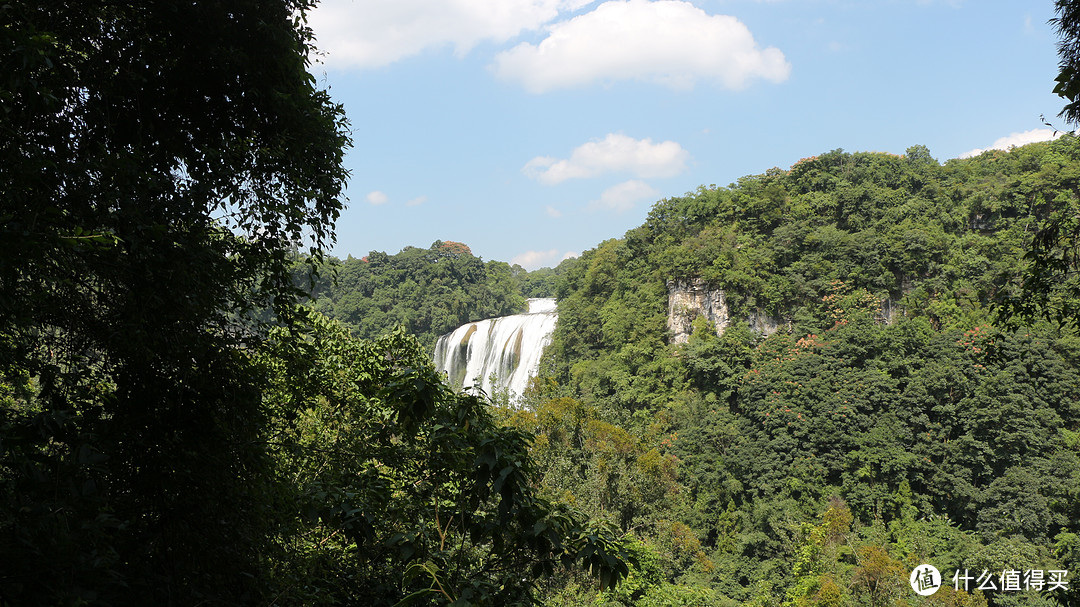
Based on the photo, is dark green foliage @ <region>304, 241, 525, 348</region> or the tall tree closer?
the tall tree

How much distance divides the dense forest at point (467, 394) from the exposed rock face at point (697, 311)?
0.41 feet

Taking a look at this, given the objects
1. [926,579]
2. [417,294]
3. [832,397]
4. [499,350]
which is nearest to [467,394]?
[926,579]

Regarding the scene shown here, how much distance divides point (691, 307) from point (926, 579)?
12152 mm

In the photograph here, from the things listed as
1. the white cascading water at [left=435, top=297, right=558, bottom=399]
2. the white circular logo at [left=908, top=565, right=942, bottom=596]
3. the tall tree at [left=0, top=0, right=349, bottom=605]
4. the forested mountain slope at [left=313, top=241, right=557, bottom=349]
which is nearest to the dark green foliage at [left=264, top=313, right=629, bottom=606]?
the tall tree at [left=0, top=0, right=349, bottom=605]

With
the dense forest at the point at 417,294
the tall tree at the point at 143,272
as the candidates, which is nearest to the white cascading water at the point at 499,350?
the dense forest at the point at 417,294

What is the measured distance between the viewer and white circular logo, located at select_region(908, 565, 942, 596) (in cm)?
1425

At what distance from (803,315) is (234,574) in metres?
21.9

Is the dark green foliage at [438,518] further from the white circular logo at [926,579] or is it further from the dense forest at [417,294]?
the dense forest at [417,294]

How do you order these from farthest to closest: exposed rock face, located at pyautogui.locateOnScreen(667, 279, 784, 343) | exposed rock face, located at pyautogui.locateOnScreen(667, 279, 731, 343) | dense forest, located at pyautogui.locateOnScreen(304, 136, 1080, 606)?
exposed rock face, located at pyautogui.locateOnScreen(667, 279, 731, 343) < exposed rock face, located at pyautogui.locateOnScreen(667, 279, 784, 343) < dense forest, located at pyautogui.locateOnScreen(304, 136, 1080, 606)

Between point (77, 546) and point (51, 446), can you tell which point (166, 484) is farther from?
A: point (77, 546)

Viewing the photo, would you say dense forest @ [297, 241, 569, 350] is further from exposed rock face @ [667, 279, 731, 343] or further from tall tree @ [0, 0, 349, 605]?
tall tree @ [0, 0, 349, 605]

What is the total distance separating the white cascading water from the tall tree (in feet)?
79.7

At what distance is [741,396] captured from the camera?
821 inches

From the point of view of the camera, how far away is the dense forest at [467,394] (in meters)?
2.48
